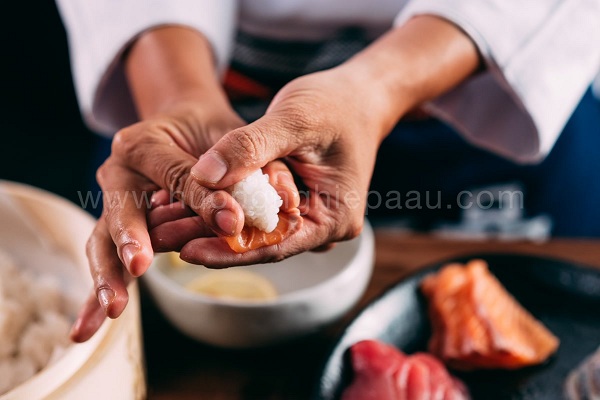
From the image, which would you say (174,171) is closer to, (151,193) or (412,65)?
(151,193)

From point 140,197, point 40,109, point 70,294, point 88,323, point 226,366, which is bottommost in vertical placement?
point 40,109

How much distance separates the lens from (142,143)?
52cm

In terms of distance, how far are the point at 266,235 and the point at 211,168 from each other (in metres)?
0.06

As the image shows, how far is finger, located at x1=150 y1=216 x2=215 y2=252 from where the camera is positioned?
Result: 18.3 inches

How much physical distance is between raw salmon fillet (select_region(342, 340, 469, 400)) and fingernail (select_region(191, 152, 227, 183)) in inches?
14.4

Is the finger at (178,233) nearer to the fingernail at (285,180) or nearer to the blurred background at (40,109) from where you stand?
the fingernail at (285,180)

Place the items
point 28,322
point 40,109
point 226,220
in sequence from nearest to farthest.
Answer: point 226,220 → point 28,322 → point 40,109

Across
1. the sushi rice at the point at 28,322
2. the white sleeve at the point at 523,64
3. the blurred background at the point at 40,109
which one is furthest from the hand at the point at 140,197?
the blurred background at the point at 40,109

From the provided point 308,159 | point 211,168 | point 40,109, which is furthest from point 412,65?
point 40,109

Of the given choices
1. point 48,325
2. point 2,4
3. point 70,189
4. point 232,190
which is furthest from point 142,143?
point 2,4

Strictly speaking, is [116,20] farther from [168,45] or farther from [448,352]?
[448,352]

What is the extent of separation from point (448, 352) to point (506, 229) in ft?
1.64

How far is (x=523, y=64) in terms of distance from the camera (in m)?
0.77

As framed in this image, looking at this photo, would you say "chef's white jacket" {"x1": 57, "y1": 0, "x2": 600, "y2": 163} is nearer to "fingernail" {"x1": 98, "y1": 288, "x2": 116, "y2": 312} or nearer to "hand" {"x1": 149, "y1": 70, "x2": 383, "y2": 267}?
"hand" {"x1": 149, "y1": 70, "x2": 383, "y2": 267}
